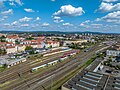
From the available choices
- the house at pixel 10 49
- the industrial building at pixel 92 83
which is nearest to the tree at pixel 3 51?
the house at pixel 10 49

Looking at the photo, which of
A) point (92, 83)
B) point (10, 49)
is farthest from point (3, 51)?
point (92, 83)

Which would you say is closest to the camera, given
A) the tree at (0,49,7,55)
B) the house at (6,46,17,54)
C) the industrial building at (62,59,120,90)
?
the industrial building at (62,59,120,90)

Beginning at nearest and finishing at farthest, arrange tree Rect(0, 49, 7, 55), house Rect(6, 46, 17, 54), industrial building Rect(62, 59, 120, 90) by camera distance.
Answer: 1. industrial building Rect(62, 59, 120, 90)
2. tree Rect(0, 49, 7, 55)
3. house Rect(6, 46, 17, 54)

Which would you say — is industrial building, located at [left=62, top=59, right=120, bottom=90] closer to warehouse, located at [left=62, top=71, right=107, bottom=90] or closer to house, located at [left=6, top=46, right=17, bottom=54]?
warehouse, located at [left=62, top=71, right=107, bottom=90]

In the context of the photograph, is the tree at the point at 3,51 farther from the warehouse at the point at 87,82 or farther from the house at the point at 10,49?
the warehouse at the point at 87,82

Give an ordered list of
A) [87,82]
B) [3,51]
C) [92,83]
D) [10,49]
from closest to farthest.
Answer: [92,83], [87,82], [3,51], [10,49]

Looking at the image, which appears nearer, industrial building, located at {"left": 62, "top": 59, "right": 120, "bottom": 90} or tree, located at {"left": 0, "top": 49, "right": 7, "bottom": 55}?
industrial building, located at {"left": 62, "top": 59, "right": 120, "bottom": 90}

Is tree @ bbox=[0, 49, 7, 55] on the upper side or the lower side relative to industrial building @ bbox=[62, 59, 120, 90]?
lower

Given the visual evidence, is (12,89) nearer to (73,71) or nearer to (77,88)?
(77,88)

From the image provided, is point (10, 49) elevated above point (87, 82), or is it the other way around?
point (87, 82)

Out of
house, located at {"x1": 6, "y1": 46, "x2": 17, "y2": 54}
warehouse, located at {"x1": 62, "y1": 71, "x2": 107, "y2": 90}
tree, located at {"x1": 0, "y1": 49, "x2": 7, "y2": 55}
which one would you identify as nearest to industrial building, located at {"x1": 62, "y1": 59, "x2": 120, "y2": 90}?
warehouse, located at {"x1": 62, "y1": 71, "x2": 107, "y2": 90}

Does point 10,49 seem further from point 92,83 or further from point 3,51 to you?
point 92,83
